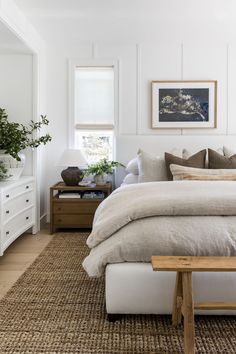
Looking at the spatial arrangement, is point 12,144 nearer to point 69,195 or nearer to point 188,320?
point 69,195

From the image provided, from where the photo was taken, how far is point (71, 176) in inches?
175

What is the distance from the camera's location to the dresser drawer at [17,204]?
338 cm

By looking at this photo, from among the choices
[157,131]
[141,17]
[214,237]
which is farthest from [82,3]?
[214,237]

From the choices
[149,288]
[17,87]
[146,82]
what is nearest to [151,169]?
[146,82]

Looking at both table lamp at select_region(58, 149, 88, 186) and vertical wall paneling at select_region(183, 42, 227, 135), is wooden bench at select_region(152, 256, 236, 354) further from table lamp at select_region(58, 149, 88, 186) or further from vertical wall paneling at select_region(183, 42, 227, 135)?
vertical wall paneling at select_region(183, 42, 227, 135)

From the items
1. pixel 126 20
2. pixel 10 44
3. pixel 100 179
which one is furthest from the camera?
pixel 126 20

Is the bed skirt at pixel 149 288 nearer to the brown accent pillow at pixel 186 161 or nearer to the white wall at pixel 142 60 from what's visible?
the brown accent pillow at pixel 186 161

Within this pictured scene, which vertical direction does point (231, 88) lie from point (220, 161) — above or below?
above

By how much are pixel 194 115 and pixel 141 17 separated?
1.47 m

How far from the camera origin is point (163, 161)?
4.04 meters

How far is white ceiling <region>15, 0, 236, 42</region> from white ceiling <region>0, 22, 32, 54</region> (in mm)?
566

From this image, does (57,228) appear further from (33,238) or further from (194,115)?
(194,115)

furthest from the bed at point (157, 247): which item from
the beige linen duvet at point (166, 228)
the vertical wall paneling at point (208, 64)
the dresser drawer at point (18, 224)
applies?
the vertical wall paneling at point (208, 64)

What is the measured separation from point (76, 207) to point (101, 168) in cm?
58
